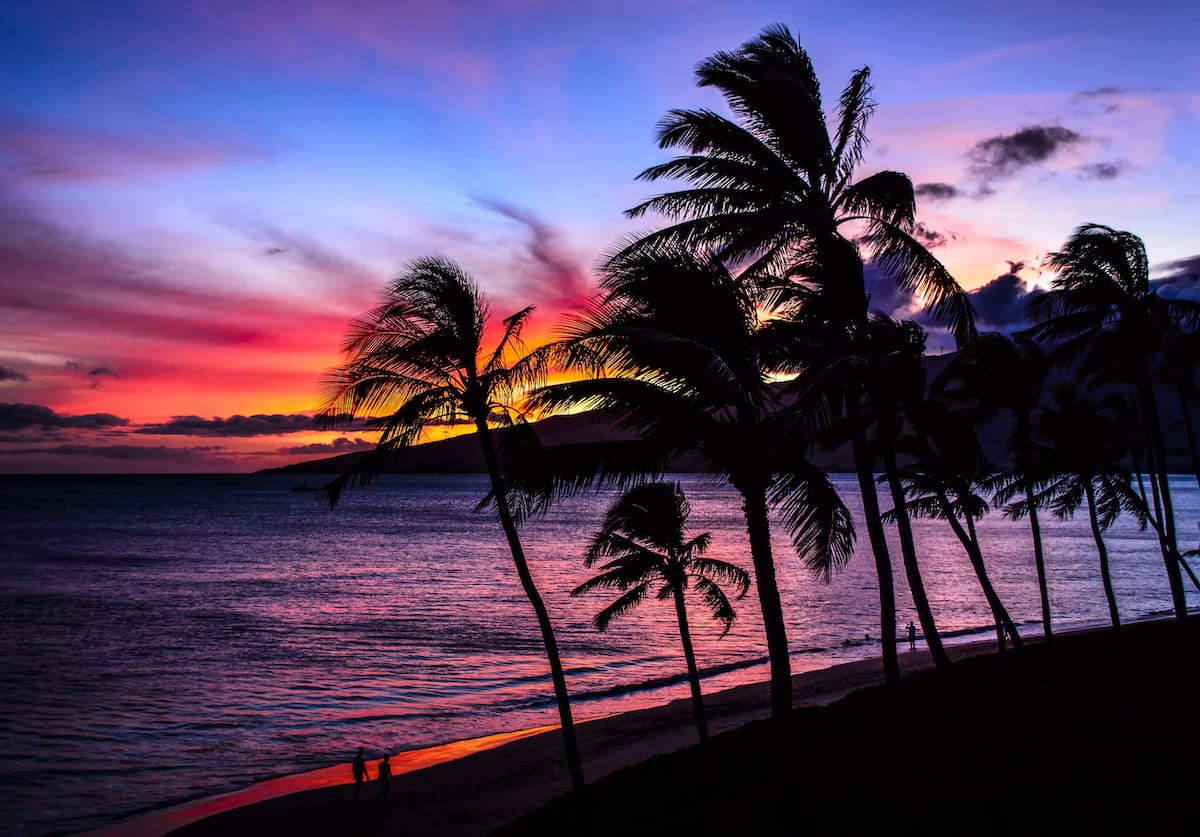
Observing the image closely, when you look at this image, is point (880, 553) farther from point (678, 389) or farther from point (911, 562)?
point (678, 389)

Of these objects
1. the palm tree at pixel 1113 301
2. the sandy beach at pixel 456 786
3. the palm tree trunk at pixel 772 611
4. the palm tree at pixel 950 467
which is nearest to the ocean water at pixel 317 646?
the sandy beach at pixel 456 786

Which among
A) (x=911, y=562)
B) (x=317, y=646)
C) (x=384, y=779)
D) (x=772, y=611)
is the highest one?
(x=772, y=611)

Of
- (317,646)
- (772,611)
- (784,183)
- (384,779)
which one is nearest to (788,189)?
(784,183)

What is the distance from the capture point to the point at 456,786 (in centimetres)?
2256

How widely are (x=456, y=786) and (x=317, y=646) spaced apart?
23.8 metres

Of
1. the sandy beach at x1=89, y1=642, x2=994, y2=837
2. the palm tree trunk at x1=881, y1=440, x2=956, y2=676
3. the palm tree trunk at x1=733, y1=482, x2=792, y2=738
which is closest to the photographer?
the palm tree trunk at x1=733, y1=482, x2=792, y2=738

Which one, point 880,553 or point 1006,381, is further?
point 1006,381

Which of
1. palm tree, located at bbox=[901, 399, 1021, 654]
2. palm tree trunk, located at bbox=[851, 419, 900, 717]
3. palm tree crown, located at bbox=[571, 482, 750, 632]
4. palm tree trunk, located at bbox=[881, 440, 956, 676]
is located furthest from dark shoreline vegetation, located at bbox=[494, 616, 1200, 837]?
palm tree crown, located at bbox=[571, 482, 750, 632]

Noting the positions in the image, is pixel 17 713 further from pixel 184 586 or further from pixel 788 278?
pixel 184 586

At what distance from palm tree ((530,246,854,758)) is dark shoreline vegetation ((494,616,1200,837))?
11.8 ft

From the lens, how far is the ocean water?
1019 inches

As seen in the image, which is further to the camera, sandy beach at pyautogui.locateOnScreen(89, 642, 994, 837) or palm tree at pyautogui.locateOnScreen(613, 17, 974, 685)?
sandy beach at pyautogui.locateOnScreen(89, 642, 994, 837)

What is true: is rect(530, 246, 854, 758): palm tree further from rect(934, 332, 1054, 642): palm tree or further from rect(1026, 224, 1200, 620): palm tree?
rect(934, 332, 1054, 642): palm tree

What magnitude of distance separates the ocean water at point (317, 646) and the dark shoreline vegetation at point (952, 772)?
19.3 ft
